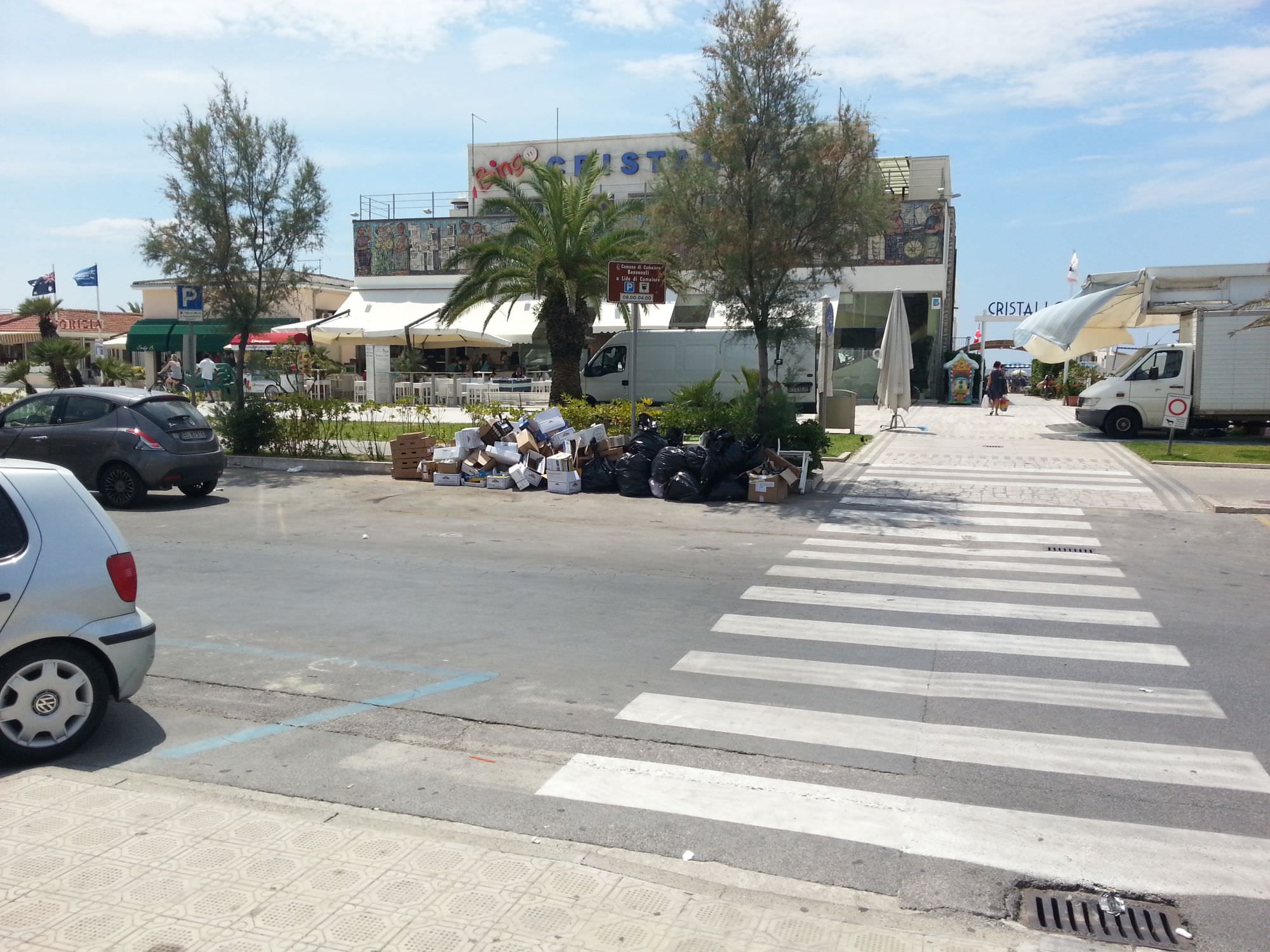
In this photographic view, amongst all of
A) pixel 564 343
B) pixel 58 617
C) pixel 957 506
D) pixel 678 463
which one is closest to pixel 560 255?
pixel 564 343

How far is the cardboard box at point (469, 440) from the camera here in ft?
52.3

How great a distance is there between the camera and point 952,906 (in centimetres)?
386

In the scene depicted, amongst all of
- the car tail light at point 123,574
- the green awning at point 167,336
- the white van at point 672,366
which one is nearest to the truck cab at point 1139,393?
the white van at point 672,366

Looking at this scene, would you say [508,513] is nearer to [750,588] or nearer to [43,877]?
[750,588]

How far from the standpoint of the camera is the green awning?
4203 cm

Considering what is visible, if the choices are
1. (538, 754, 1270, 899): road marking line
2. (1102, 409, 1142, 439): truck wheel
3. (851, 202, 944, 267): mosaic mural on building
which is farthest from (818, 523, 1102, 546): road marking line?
(851, 202, 944, 267): mosaic mural on building

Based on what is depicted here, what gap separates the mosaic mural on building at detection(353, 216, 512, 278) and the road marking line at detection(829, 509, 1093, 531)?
32.0m

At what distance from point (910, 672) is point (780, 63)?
1094 cm

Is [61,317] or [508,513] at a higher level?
[61,317]

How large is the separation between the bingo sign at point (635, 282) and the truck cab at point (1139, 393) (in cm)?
1237

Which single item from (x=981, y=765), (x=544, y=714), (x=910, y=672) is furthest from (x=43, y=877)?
(x=910, y=672)

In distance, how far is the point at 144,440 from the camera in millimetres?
13391

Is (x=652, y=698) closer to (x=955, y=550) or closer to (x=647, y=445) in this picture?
(x=955, y=550)

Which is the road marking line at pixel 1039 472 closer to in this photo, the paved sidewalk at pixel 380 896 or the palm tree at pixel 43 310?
the paved sidewalk at pixel 380 896
